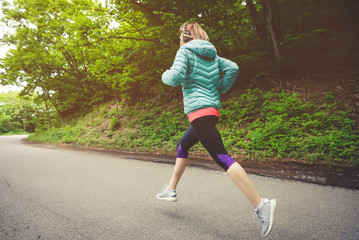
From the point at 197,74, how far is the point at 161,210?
1.67m

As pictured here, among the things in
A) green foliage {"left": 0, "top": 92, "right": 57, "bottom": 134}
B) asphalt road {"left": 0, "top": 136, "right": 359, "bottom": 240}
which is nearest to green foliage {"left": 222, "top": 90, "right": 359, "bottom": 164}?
asphalt road {"left": 0, "top": 136, "right": 359, "bottom": 240}

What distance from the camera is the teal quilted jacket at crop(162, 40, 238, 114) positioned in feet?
6.25

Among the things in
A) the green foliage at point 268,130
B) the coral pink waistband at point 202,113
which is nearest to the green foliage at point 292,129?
the green foliage at point 268,130

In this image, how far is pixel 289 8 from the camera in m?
7.46

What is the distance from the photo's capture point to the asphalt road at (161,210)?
1.94 meters

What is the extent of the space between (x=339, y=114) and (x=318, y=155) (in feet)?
6.20

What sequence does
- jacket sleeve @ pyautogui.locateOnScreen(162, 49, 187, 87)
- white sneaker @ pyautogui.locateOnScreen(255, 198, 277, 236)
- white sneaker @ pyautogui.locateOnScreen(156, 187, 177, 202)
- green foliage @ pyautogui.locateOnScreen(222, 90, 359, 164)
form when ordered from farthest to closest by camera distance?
green foliage @ pyautogui.locateOnScreen(222, 90, 359, 164) < white sneaker @ pyautogui.locateOnScreen(156, 187, 177, 202) < jacket sleeve @ pyautogui.locateOnScreen(162, 49, 187, 87) < white sneaker @ pyautogui.locateOnScreen(255, 198, 277, 236)

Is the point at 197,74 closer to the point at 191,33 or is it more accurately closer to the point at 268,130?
the point at 191,33

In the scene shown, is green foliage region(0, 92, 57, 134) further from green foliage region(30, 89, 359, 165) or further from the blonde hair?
the blonde hair

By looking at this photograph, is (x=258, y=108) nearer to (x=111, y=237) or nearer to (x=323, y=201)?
(x=323, y=201)

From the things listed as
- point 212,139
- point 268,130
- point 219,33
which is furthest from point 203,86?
point 219,33

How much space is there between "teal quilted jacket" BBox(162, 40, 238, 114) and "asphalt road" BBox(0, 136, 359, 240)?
4.02 feet

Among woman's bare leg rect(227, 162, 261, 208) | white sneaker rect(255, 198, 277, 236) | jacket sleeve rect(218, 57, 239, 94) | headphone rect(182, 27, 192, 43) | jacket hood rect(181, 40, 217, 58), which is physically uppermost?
headphone rect(182, 27, 192, 43)

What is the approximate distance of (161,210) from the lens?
2.44 metres
